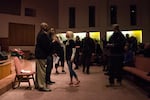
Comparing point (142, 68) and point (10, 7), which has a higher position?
point (10, 7)

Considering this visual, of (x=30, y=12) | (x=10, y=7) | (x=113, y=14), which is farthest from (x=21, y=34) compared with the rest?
(x=113, y=14)

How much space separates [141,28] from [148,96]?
1196 centimetres

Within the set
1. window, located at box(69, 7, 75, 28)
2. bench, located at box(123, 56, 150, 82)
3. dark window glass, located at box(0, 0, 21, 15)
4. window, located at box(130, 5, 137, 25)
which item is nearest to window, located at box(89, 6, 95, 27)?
window, located at box(69, 7, 75, 28)

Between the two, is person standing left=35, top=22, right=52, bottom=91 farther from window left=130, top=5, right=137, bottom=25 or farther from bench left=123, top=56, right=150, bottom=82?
window left=130, top=5, right=137, bottom=25

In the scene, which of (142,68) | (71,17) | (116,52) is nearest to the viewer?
(116,52)

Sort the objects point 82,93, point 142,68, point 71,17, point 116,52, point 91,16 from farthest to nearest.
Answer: point 71,17 < point 91,16 < point 142,68 < point 116,52 < point 82,93

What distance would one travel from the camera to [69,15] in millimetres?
19047

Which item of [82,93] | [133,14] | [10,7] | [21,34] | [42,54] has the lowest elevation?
[82,93]

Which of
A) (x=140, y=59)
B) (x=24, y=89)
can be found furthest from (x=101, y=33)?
(x=24, y=89)

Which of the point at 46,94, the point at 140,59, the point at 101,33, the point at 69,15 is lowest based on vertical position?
the point at 46,94

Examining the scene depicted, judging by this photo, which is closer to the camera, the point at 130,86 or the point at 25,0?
the point at 130,86

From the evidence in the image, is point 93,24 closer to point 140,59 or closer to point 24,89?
point 140,59

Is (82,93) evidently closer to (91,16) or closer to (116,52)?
(116,52)

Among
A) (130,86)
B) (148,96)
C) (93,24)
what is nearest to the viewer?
(148,96)
